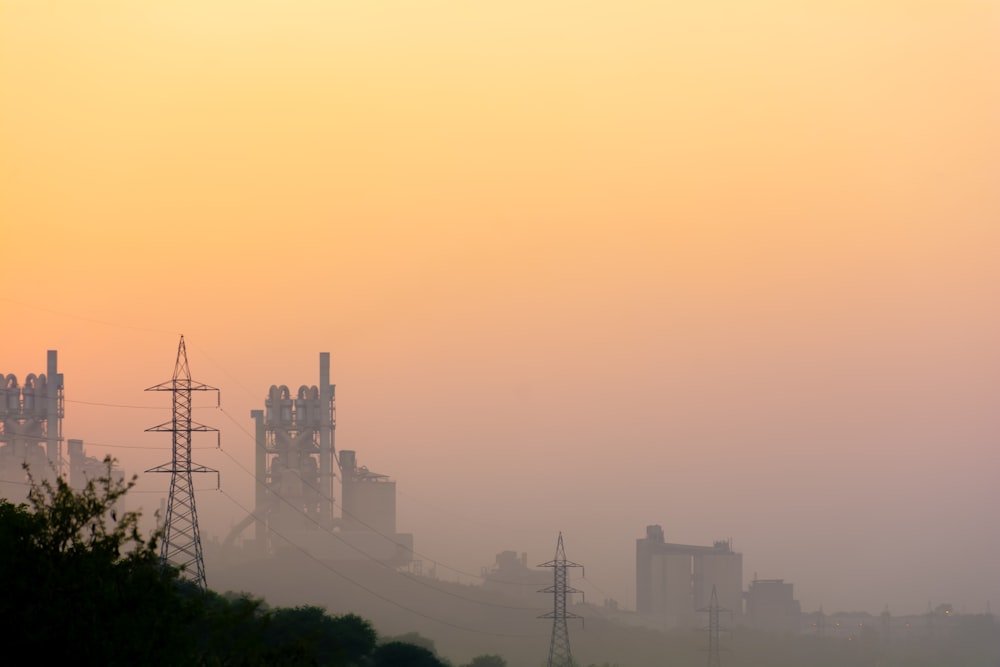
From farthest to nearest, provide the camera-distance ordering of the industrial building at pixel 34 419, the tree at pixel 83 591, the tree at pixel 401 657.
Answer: the industrial building at pixel 34 419, the tree at pixel 401 657, the tree at pixel 83 591

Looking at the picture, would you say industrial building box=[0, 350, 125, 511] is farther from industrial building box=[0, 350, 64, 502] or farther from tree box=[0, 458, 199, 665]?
tree box=[0, 458, 199, 665]

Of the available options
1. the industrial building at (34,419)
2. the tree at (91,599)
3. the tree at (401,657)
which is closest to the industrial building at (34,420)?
the industrial building at (34,419)

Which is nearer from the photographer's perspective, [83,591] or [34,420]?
[83,591]

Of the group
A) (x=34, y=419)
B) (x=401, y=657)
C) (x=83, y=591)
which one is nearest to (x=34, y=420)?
(x=34, y=419)

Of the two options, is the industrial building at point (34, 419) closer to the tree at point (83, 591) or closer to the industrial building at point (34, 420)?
the industrial building at point (34, 420)

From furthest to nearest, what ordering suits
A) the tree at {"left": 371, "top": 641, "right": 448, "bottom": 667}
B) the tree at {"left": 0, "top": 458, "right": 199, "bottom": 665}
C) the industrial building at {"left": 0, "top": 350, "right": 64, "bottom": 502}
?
1. the industrial building at {"left": 0, "top": 350, "right": 64, "bottom": 502}
2. the tree at {"left": 371, "top": 641, "right": 448, "bottom": 667}
3. the tree at {"left": 0, "top": 458, "right": 199, "bottom": 665}

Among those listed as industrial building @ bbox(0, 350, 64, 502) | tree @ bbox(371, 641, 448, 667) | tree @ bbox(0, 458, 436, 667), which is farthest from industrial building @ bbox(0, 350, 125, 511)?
tree @ bbox(0, 458, 436, 667)

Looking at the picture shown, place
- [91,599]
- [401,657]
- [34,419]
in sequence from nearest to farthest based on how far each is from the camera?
[91,599], [401,657], [34,419]

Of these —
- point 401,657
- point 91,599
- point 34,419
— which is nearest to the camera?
point 91,599

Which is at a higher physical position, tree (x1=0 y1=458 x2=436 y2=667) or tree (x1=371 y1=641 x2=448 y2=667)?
tree (x1=0 y1=458 x2=436 y2=667)

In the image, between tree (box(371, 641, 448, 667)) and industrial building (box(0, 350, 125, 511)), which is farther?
industrial building (box(0, 350, 125, 511))

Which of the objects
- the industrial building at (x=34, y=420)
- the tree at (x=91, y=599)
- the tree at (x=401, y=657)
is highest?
the industrial building at (x=34, y=420)

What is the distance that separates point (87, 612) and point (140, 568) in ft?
10.4

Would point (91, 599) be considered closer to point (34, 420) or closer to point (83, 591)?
point (83, 591)
